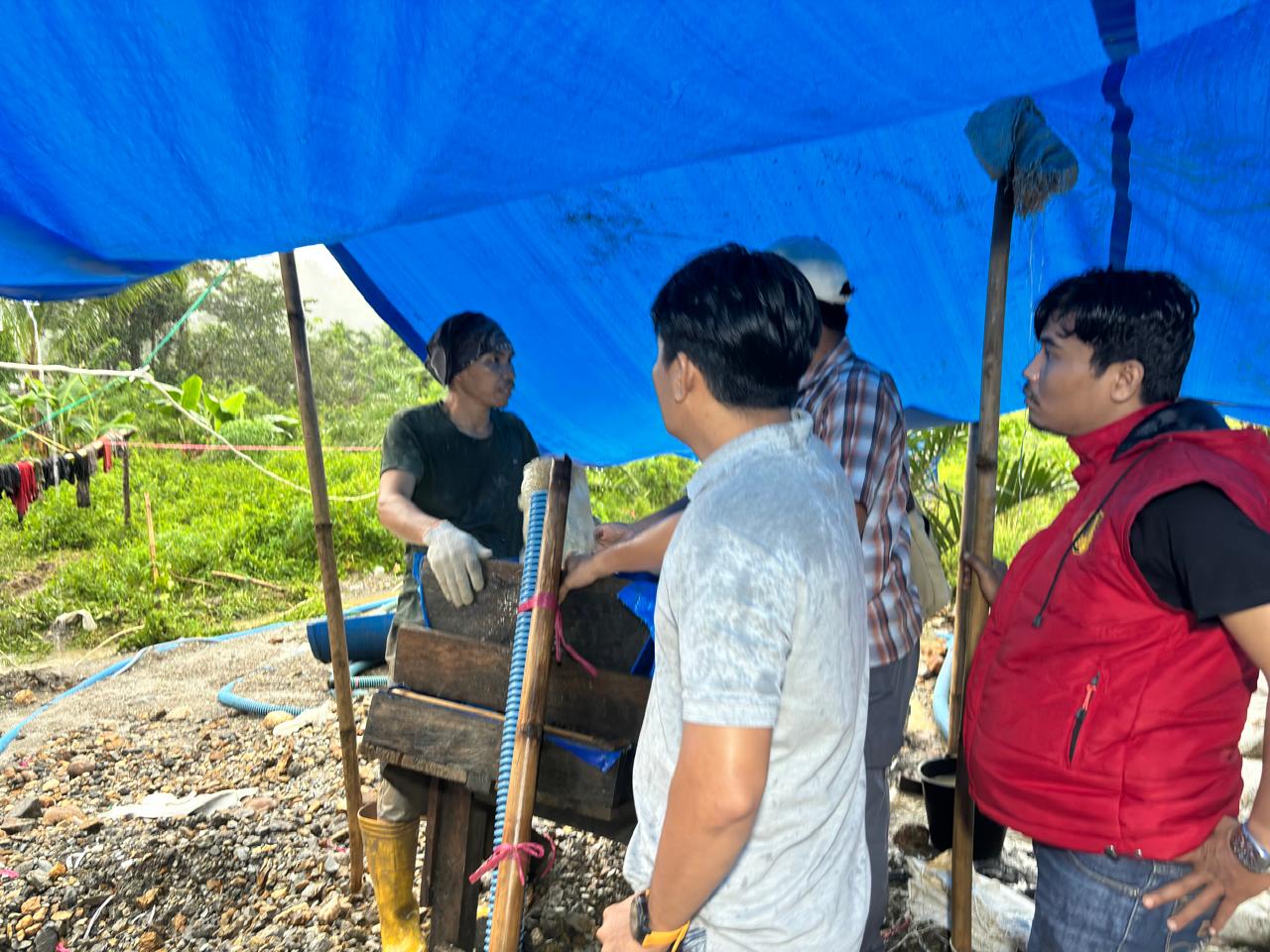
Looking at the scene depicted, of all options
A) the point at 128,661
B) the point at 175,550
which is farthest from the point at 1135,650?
the point at 175,550

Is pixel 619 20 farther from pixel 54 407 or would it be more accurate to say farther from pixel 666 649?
pixel 54 407

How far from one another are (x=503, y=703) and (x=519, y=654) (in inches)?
10.0

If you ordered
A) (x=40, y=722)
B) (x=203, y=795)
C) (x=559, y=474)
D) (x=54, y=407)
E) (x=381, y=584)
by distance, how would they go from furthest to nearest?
(x=54, y=407)
(x=381, y=584)
(x=40, y=722)
(x=203, y=795)
(x=559, y=474)

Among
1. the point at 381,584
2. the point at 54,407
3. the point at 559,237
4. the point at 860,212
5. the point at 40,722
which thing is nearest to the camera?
the point at 860,212

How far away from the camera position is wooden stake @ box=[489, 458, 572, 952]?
1.68 meters

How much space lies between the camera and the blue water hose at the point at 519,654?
1834mm

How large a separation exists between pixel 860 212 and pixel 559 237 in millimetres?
949

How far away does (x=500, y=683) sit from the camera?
2.07 metres

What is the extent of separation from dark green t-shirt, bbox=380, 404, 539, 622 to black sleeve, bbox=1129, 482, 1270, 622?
192 centimetres

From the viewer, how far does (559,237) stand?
3.00 meters

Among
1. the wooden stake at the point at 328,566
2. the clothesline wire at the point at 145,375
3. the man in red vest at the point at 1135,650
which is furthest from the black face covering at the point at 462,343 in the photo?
the man in red vest at the point at 1135,650

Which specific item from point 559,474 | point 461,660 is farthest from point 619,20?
point 461,660

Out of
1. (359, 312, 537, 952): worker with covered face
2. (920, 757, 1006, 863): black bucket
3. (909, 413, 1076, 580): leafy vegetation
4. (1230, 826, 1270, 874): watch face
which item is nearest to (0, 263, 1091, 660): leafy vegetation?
(909, 413, 1076, 580): leafy vegetation

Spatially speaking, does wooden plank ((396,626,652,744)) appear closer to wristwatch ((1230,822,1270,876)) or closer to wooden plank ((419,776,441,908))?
wooden plank ((419,776,441,908))
